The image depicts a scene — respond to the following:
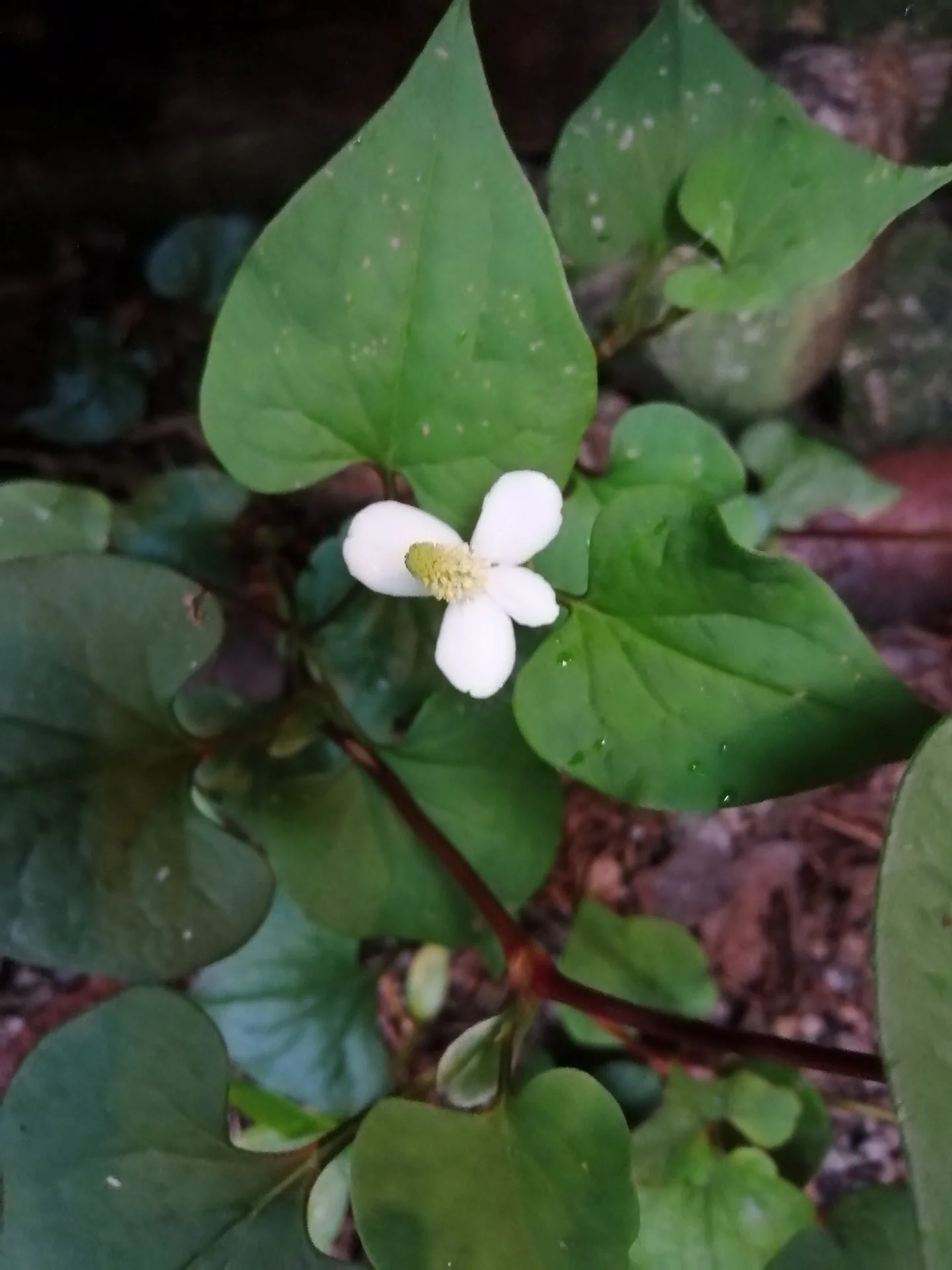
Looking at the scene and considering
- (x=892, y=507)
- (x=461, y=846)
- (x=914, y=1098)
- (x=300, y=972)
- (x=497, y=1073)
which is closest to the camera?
(x=914, y=1098)

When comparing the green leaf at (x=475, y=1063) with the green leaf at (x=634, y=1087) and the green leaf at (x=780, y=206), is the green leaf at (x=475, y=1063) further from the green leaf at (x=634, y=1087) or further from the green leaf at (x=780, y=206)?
the green leaf at (x=780, y=206)

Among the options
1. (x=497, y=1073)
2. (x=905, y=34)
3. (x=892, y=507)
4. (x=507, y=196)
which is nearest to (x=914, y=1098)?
(x=497, y=1073)

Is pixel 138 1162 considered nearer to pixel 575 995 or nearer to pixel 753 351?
pixel 575 995

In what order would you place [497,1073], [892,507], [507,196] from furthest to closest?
[892,507] < [497,1073] < [507,196]

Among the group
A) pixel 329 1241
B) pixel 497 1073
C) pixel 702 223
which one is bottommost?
pixel 329 1241

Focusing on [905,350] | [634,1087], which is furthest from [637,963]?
[905,350]

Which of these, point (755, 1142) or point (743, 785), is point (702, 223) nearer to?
point (743, 785)

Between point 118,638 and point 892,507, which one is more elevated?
point 118,638

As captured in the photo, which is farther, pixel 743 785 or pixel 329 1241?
pixel 329 1241
